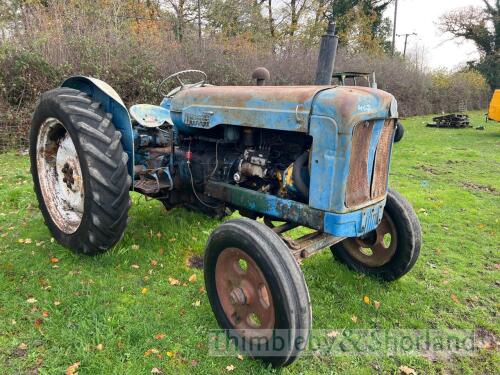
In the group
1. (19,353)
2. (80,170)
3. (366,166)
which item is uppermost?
(366,166)

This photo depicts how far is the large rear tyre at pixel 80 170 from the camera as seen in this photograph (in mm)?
2812

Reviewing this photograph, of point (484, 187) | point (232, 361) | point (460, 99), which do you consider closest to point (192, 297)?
point (232, 361)

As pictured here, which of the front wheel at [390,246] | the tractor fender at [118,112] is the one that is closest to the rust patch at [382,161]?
the front wheel at [390,246]

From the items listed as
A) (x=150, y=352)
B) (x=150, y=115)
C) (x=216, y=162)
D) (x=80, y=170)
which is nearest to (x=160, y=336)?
(x=150, y=352)

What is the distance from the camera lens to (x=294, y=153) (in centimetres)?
269

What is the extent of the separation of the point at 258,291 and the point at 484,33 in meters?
33.3

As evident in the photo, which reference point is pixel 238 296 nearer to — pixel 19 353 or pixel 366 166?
pixel 366 166

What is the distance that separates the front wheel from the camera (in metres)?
2.97

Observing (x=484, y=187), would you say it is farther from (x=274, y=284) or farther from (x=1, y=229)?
(x=1, y=229)

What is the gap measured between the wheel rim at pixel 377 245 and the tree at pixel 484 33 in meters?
29.7

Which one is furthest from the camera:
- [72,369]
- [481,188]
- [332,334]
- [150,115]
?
[481,188]

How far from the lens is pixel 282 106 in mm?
2469

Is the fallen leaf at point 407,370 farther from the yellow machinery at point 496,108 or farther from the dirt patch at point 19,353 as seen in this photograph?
the yellow machinery at point 496,108

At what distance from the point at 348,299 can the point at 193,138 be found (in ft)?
5.86
